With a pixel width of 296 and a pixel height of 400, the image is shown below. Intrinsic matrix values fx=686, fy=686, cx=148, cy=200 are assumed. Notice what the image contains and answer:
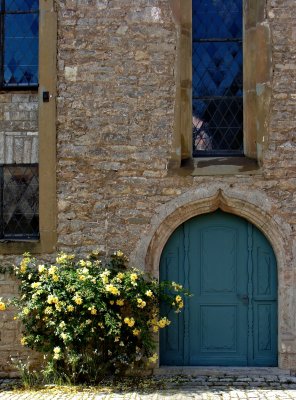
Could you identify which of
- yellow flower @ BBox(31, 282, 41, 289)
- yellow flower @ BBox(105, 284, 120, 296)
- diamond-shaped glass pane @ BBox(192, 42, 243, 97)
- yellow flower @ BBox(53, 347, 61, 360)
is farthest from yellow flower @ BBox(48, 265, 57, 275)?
diamond-shaped glass pane @ BBox(192, 42, 243, 97)

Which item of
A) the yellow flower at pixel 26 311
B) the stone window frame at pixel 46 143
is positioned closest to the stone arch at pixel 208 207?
the stone window frame at pixel 46 143

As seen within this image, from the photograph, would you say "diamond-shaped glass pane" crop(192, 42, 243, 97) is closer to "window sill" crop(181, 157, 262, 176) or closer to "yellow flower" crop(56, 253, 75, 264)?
"window sill" crop(181, 157, 262, 176)

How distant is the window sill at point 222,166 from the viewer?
7.88 metres

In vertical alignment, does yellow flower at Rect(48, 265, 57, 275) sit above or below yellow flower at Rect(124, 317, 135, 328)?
above

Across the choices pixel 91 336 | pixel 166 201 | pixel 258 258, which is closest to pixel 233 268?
pixel 258 258

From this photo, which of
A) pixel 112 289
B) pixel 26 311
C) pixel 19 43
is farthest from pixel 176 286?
pixel 19 43

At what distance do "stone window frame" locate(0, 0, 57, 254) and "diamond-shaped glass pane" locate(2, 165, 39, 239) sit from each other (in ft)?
0.76

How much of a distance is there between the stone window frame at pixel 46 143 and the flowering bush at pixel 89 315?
31cm

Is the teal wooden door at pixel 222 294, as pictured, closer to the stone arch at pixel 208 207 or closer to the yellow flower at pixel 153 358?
the stone arch at pixel 208 207

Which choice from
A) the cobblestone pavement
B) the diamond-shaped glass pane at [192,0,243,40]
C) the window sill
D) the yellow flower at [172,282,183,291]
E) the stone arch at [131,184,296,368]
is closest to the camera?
the cobblestone pavement

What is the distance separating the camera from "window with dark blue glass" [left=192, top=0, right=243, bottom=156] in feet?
26.8

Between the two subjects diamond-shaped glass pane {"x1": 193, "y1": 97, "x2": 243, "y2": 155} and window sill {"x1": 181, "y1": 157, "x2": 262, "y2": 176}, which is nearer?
window sill {"x1": 181, "y1": 157, "x2": 262, "y2": 176}

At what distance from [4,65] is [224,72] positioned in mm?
2676

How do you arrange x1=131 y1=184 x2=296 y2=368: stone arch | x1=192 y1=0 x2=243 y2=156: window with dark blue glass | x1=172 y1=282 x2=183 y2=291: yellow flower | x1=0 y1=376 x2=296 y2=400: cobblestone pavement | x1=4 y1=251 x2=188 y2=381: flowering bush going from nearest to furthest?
x1=0 y1=376 x2=296 y2=400: cobblestone pavement → x1=4 y1=251 x2=188 y2=381: flowering bush → x1=172 y1=282 x2=183 y2=291: yellow flower → x1=131 y1=184 x2=296 y2=368: stone arch → x1=192 y1=0 x2=243 y2=156: window with dark blue glass
